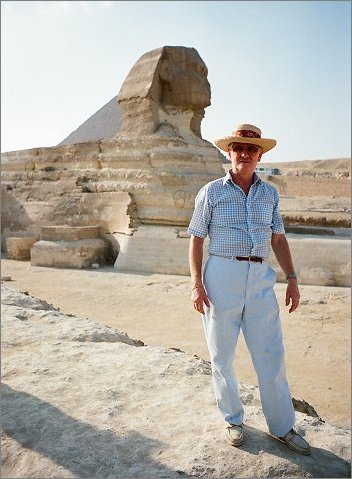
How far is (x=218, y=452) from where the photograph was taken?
1844 millimetres

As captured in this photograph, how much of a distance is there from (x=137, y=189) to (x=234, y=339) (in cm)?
722

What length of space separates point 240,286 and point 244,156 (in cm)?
63

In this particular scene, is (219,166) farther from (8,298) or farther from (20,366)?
(20,366)

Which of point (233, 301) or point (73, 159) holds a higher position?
point (73, 159)

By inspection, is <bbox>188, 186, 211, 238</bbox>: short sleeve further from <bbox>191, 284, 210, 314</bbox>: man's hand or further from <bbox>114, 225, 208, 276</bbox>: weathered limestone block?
<bbox>114, 225, 208, 276</bbox>: weathered limestone block

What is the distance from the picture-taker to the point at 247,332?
2.02 m

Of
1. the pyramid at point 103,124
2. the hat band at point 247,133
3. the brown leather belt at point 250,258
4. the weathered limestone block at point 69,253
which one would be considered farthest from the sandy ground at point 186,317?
the pyramid at point 103,124

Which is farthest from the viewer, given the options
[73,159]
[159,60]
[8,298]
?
[73,159]

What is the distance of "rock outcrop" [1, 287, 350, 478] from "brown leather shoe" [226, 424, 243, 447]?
3 centimetres

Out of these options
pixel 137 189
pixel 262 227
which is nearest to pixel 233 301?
pixel 262 227

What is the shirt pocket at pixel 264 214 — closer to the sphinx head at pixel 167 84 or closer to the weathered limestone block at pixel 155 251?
the weathered limestone block at pixel 155 251

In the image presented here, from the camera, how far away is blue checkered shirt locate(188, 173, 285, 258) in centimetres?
203

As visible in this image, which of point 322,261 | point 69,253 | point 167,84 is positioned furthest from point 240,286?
point 167,84

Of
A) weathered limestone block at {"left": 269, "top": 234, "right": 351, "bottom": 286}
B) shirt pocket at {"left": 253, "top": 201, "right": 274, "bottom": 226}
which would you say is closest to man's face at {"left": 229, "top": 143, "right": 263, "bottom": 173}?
shirt pocket at {"left": 253, "top": 201, "right": 274, "bottom": 226}
